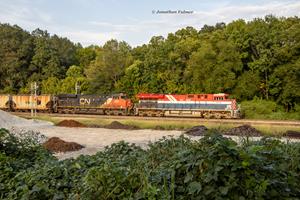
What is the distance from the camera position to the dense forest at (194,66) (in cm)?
4881

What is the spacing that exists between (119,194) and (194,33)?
65.4 m

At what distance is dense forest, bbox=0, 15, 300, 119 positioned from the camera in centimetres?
4881

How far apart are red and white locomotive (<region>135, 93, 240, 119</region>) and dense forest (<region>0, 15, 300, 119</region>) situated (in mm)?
4351

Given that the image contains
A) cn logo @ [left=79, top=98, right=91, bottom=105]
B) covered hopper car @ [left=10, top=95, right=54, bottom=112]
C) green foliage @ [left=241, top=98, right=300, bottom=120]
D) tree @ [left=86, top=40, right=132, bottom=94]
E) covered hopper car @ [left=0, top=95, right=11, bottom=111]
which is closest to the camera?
green foliage @ [left=241, top=98, right=300, bottom=120]

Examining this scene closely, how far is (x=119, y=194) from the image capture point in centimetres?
421

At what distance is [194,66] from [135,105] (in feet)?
35.5

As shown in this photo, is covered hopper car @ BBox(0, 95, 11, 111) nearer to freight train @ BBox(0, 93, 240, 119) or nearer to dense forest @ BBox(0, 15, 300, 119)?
freight train @ BBox(0, 93, 240, 119)

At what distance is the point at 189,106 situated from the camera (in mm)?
45125

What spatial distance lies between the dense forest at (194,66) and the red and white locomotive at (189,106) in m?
4.35

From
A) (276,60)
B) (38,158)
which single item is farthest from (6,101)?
(38,158)

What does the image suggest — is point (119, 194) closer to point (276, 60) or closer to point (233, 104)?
point (233, 104)

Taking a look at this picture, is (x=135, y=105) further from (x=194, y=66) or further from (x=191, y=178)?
(x=191, y=178)

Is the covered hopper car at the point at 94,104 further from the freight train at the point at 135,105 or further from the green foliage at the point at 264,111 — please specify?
the green foliage at the point at 264,111

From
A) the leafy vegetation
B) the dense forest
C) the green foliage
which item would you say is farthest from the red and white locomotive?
the leafy vegetation
